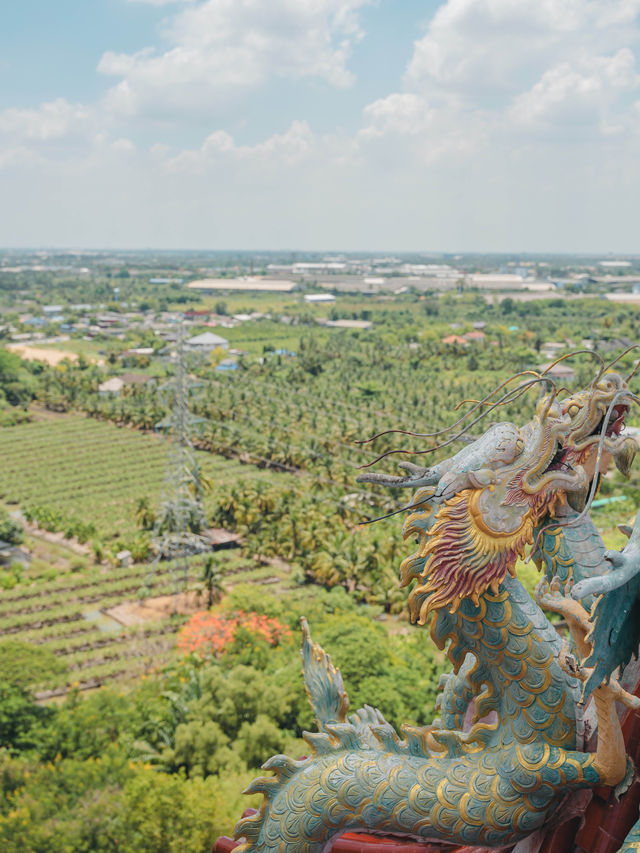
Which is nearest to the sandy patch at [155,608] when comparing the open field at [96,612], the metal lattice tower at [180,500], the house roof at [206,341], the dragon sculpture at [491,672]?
the open field at [96,612]

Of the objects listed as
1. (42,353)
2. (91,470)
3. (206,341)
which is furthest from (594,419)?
(42,353)

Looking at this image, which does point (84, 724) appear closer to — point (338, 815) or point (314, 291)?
point (338, 815)

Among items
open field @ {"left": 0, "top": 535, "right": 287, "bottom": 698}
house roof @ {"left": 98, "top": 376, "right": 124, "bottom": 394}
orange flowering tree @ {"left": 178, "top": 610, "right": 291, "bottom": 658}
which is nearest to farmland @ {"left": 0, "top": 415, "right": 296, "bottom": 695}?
open field @ {"left": 0, "top": 535, "right": 287, "bottom": 698}

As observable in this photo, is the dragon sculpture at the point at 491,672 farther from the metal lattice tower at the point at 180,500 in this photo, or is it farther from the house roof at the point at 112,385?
the house roof at the point at 112,385

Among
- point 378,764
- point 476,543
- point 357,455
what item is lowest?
point 357,455

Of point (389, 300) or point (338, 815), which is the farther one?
point (389, 300)

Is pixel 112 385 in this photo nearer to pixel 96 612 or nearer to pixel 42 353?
pixel 42 353

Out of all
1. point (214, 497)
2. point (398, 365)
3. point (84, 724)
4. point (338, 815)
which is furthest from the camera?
point (398, 365)

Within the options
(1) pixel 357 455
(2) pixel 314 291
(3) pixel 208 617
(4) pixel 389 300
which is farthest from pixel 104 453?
(2) pixel 314 291
